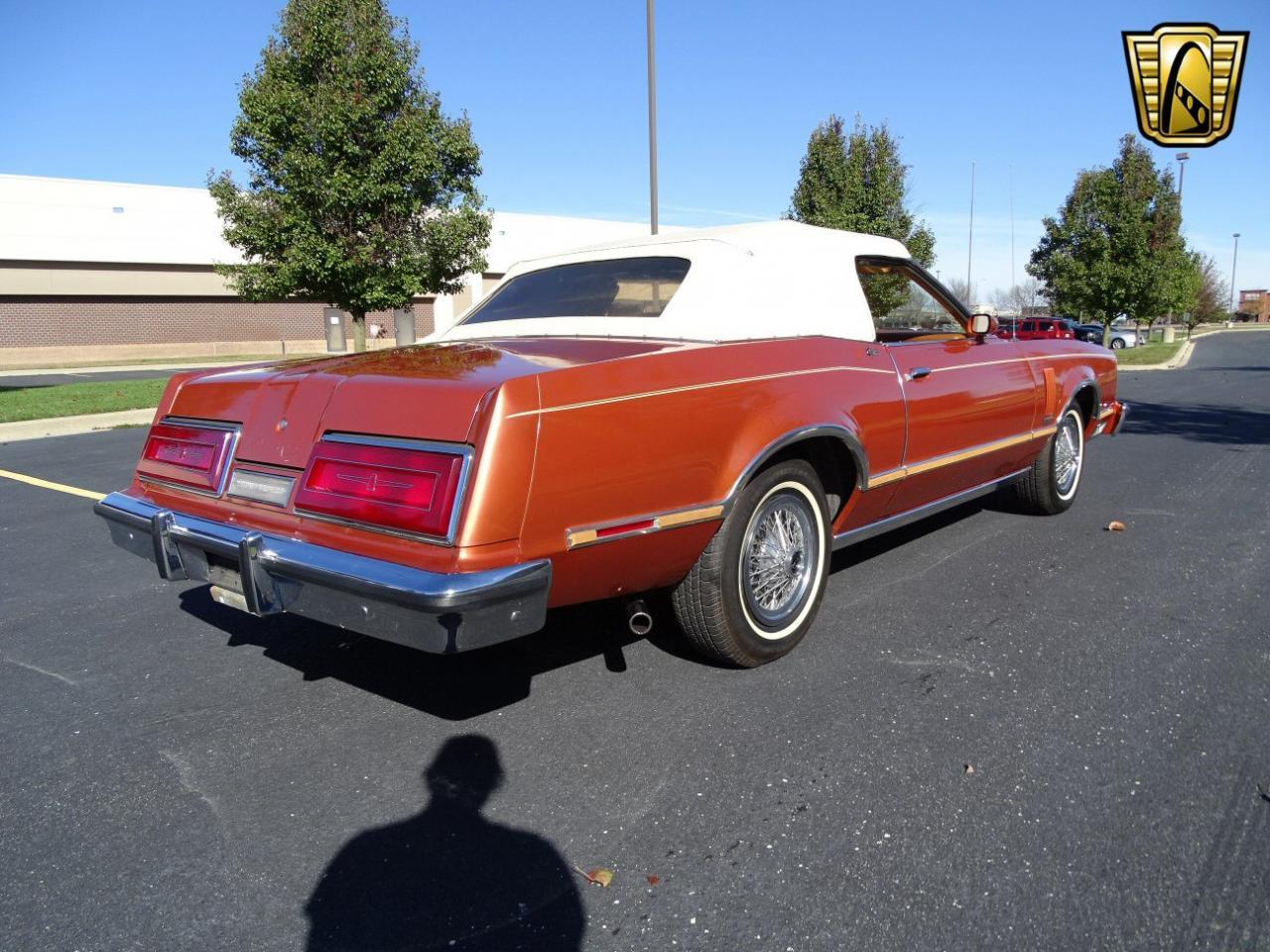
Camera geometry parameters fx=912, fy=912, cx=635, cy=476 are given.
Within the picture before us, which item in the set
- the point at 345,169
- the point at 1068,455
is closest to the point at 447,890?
the point at 1068,455

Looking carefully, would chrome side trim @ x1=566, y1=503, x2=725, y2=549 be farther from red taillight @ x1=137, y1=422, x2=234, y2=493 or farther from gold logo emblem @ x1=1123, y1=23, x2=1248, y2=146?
gold logo emblem @ x1=1123, y1=23, x2=1248, y2=146

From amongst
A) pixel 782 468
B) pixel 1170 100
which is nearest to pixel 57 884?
pixel 782 468

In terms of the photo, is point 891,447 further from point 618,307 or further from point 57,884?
point 57,884

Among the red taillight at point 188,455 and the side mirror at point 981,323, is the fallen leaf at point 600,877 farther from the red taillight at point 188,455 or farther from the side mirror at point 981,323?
the side mirror at point 981,323

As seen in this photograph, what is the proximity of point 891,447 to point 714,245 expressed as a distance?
115 centimetres

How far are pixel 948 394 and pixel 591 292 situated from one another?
177 cm

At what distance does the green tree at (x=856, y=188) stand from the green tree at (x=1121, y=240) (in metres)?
8.67

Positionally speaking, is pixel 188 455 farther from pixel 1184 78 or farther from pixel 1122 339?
pixel 1122 339

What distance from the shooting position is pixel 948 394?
171 inches

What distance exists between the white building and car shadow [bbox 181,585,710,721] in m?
26.4

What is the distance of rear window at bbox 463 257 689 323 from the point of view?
12.3 feet

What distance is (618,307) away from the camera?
3801mm

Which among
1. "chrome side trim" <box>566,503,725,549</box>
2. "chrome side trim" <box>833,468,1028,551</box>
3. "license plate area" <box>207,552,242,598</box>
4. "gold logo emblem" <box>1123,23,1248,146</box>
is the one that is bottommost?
"chrome side trim" <box>833,468,1028,551</box>

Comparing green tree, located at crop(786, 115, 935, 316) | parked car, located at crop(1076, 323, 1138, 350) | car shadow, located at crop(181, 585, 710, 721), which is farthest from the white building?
car shadow, located at crop(181, 585, 710, 721)
